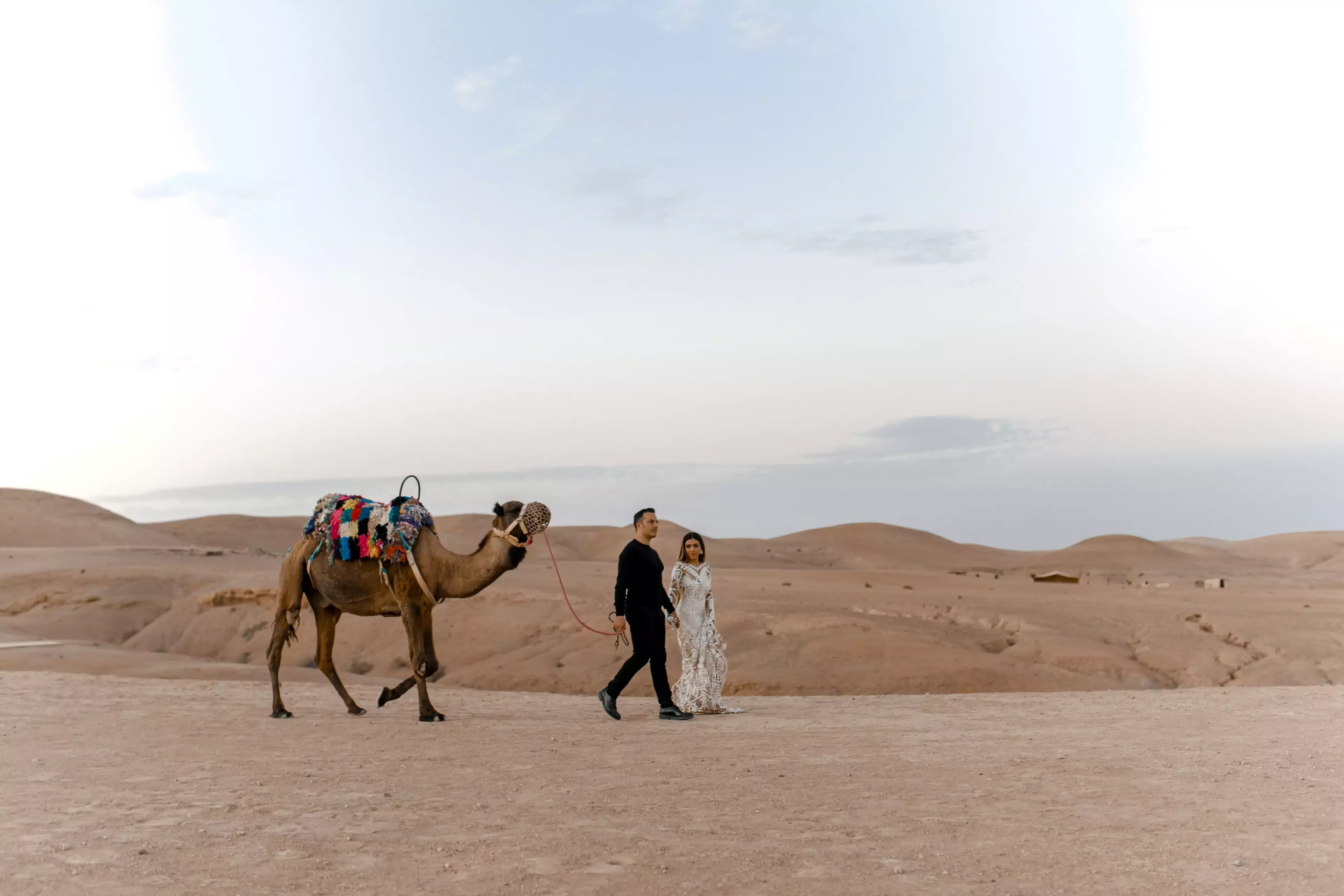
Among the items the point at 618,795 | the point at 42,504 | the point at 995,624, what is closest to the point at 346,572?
the point at 618,795

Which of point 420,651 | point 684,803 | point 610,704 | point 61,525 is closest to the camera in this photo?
point 684,803

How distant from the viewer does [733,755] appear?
30.7ft

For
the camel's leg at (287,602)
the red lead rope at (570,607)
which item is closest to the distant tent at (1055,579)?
the red lead rope at (570,607)

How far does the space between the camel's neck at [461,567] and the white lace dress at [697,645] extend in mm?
1844

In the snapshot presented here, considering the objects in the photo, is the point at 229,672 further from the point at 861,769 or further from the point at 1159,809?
the point at 1159,809

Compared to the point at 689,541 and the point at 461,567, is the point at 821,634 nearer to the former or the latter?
the point at 689,541

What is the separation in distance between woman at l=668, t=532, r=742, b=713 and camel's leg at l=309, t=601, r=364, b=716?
3560mm

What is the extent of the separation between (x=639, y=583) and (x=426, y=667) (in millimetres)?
2502

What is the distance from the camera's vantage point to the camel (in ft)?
39.2

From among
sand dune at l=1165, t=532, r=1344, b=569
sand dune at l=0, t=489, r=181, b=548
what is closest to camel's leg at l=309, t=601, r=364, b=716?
sand dune at l=0, t=489, r=181, b=548

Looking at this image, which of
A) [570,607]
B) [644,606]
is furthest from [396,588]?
[570,607]

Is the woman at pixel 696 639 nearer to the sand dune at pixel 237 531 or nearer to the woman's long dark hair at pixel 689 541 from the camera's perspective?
the woman's long dark hair at pixel 689 541

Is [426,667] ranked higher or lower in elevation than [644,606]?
lower

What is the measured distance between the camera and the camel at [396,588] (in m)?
11.9
